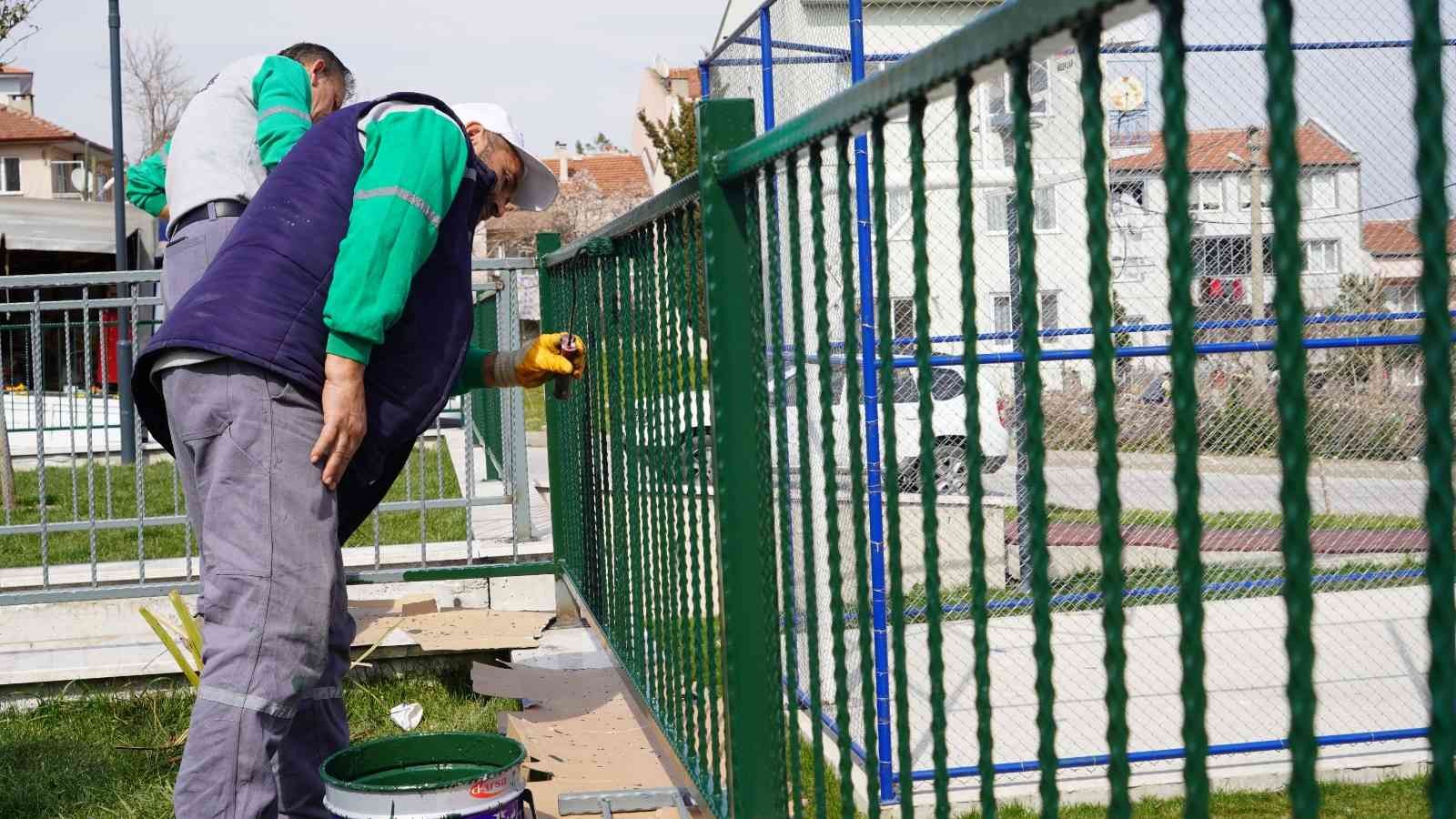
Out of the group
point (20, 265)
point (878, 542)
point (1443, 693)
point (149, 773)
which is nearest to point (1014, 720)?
point (878, 542)

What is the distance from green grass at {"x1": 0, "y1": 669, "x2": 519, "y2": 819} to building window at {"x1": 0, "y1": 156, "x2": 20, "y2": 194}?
150ft

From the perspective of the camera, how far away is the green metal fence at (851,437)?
37.4 inches

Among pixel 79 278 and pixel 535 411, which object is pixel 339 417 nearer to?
pixel 79 278

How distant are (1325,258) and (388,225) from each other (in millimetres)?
7055

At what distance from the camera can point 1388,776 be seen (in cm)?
541

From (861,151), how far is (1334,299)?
14.1 feet

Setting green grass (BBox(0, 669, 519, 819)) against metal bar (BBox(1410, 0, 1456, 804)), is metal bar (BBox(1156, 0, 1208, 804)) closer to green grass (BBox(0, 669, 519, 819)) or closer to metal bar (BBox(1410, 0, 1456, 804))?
metal bar (BBox(1410, 0, 1456, 804))

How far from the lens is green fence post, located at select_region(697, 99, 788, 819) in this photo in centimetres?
244

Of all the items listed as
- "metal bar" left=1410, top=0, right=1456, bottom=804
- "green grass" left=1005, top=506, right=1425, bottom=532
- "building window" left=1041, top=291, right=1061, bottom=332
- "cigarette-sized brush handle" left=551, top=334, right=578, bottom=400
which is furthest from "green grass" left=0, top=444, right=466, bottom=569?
"metal bar" left=1410, top=0, right=1456, bottom=804

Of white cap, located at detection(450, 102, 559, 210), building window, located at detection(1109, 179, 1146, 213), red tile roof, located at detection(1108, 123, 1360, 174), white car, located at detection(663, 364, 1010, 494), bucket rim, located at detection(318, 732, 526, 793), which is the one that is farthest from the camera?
building window, located at detection(1109, 179, 1146, 213)

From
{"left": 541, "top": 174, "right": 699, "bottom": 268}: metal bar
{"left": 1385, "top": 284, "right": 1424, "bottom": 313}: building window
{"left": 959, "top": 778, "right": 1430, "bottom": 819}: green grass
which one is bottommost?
{"left": 959, "top": 778, "right": 1430, "bottom": 819}: green grass

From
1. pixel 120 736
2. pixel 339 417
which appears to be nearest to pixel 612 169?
pixel 120 736

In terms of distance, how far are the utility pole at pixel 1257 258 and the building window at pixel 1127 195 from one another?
54 cm

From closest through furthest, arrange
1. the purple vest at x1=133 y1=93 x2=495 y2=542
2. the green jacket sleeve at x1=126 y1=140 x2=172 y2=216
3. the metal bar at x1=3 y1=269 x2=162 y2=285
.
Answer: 1. the purple vest at x1=133 y1=93 x2=495 y2=542
2. the green jacket sleeve at x1=126 y1=140 x2=172 y2=216
3. the metal bar at x1=3 y1=269 x2=162 y2=285
